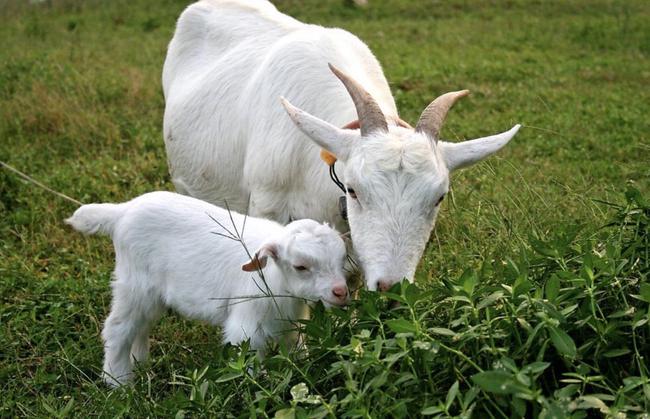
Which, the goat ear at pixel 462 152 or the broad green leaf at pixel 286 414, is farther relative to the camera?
the goat ear at pixel 462 152

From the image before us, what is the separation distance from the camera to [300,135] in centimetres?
493

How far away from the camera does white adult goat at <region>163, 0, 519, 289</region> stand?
150 inches

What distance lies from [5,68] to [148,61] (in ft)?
6.37

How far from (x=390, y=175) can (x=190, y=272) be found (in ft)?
3.85

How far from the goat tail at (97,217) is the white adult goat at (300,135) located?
2.71ft

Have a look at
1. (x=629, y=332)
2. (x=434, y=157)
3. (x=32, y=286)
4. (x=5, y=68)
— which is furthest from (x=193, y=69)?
(x=5, y=68)

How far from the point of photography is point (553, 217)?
493 cm

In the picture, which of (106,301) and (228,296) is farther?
(106,301)

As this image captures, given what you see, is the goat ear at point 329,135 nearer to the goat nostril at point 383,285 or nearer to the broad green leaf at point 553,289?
the goat nostril at point 383,285

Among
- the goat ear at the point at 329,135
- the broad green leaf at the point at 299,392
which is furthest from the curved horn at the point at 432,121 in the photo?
the broad green leaf at the point at 299,392

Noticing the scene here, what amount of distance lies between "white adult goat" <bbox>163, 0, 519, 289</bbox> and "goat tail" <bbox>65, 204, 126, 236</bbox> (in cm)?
83

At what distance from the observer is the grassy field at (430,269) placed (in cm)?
320

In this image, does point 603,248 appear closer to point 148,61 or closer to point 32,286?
point 32,286

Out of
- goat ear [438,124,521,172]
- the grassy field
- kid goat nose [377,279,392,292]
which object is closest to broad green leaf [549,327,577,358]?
the grassy field
